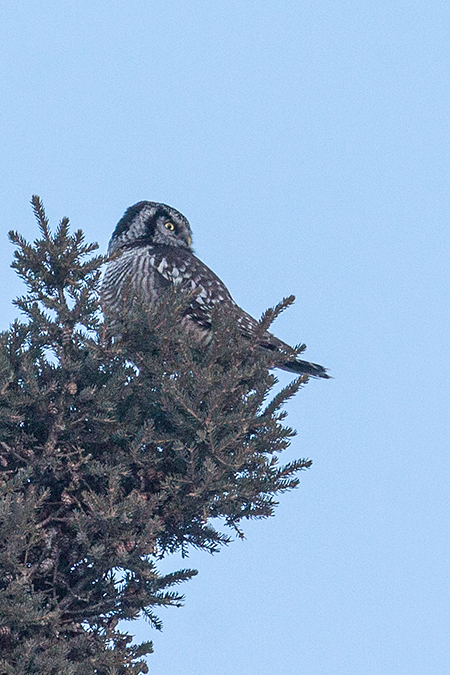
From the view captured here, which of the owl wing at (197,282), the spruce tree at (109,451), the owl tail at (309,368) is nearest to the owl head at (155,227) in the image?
the owl wing at (197,282)

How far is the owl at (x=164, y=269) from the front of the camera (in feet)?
27.1

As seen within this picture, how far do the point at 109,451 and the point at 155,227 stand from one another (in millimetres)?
4988

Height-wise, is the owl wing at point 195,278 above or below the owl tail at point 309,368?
above

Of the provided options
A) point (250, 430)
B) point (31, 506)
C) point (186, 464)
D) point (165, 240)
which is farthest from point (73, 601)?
point (165, 240)

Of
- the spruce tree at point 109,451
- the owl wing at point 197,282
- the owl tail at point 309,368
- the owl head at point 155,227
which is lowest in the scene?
the spruce tree at point 109,451

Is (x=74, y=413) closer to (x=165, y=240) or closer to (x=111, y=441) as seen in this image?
(x=111, y=441)

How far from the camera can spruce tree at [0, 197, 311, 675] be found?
509 cm

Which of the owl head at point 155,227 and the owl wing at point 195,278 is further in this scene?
the owl head at point 155,227

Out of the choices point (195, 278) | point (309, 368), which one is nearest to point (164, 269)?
point (195, 278)

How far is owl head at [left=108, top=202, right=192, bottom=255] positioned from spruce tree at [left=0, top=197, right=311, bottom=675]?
176 inches

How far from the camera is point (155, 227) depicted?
33.2 feet

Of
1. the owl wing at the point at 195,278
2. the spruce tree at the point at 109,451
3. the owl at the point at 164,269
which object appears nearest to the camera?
the spruce tree at the point at 109,451

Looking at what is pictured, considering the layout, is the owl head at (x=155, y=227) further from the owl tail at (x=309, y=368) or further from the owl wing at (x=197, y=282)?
the owl tail at (x=309, y=368)

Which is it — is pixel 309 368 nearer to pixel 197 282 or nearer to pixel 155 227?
pixel 197 282
